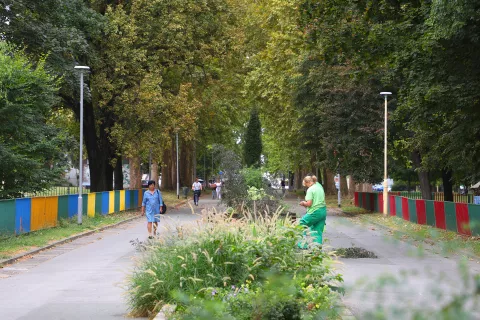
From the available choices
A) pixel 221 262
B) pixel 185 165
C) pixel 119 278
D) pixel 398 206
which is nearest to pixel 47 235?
pixel 119 278

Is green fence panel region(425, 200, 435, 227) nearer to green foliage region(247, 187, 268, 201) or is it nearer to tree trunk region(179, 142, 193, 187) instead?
green foliage region(247, 187, 268, 201)

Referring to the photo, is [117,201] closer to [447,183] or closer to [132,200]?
[132,200]

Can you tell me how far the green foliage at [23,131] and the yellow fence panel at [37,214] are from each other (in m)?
0.62

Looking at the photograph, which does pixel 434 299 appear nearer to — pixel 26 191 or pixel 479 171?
pixel 26 191

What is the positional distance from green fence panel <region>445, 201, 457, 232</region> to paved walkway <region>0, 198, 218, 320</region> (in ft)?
34.8

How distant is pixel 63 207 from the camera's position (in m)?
29.3

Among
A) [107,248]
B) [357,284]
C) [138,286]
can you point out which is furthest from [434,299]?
[107,248]

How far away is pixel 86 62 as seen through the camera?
130 ft

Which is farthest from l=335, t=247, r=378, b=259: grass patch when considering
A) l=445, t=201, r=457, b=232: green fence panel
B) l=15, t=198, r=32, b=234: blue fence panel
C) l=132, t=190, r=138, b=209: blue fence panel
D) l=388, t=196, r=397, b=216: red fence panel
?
l=132, t=190, r=138, b=209: blue fence panel

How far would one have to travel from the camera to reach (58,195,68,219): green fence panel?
28656 mm

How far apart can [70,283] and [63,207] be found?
53.6 ft

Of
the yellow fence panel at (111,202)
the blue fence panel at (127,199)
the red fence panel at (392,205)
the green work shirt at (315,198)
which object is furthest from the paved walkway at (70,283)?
the blue fence panel at (127,199)

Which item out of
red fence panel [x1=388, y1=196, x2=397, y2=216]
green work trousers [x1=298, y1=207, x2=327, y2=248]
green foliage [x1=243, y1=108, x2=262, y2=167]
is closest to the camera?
green work trousers [x1=298, y1=207, x2=327, y2=248]

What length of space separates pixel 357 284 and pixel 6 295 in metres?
9.68
